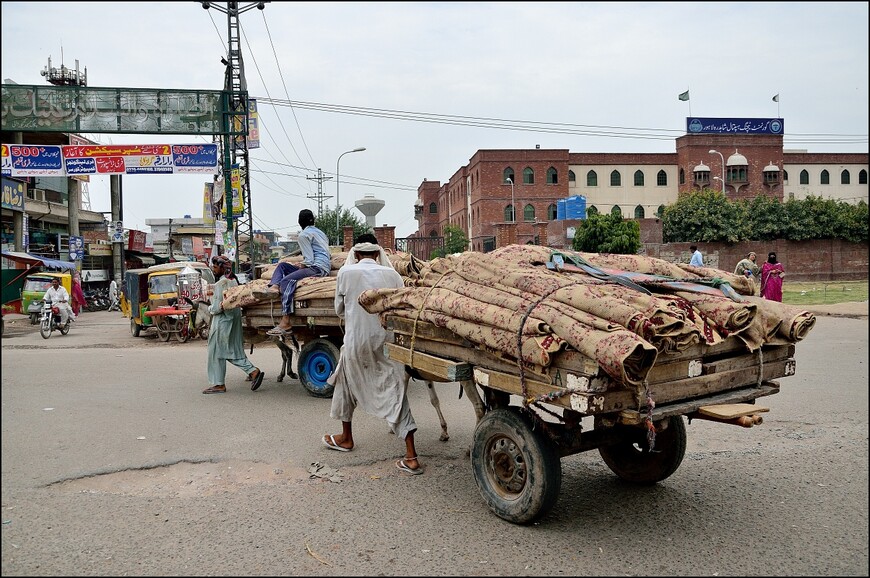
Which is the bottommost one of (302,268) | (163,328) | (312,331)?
(163,328)

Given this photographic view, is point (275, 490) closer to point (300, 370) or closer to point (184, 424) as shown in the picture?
point (184, 424)

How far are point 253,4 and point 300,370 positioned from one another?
14680 mm

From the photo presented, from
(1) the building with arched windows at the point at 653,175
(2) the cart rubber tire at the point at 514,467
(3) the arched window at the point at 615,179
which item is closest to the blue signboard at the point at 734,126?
(1) the building with arched windows at the point at 653,175

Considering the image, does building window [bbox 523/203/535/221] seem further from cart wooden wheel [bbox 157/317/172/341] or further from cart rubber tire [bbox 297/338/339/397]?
cart rubber tire [bbox 297/338/339/397]

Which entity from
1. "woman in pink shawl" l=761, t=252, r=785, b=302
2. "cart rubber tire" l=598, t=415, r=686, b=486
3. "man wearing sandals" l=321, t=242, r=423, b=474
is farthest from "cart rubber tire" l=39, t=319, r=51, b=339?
"woman in pink shawl" l=761, t=252, r=785, b=302

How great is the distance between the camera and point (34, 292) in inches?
847

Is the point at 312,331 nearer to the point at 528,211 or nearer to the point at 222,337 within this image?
the point at 222,337

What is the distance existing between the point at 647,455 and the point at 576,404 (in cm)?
171

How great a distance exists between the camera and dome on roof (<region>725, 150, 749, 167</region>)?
192ft

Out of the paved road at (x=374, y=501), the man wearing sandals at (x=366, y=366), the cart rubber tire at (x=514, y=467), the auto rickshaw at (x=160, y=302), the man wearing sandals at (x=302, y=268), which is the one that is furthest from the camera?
the auto rickshaw at (x=160, y=302)

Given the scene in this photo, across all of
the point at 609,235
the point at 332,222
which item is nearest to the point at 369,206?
the point at 609,235

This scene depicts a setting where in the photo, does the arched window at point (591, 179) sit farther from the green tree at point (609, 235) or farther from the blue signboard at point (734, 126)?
the green tree at point (609, 235)

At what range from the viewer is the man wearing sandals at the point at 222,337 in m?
8.36

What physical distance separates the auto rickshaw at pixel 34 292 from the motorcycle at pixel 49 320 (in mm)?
3400
